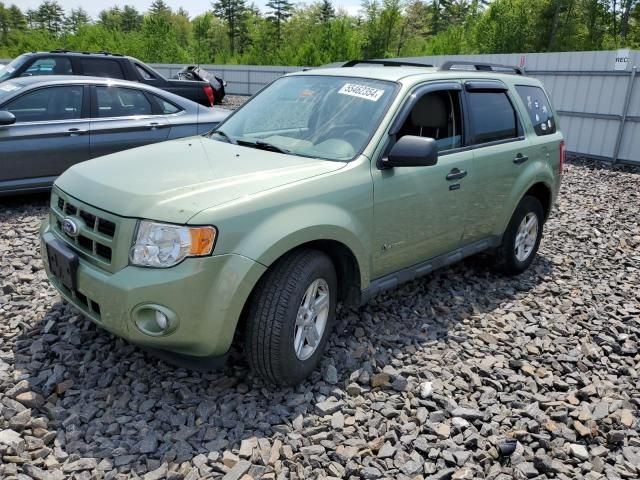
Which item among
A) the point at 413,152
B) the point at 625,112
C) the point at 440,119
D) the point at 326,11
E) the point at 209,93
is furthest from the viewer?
the point at 326,11

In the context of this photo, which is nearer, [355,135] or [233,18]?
[355,135]

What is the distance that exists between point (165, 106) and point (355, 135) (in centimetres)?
439

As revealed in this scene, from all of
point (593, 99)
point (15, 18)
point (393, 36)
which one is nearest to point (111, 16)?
point (15, 18)

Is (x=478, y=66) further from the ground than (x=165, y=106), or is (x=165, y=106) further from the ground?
(x=478, y=66)

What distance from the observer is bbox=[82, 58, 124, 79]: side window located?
401 inches

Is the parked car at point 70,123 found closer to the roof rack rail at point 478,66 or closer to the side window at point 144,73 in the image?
the roof rack rail at point 478,66

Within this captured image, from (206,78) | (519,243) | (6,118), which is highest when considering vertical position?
(6,118)

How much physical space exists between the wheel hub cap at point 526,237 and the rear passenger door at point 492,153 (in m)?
0.46

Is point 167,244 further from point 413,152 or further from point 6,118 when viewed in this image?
point 6,118

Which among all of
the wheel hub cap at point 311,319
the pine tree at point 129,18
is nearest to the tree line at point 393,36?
the wheel hub cap at point 311,319

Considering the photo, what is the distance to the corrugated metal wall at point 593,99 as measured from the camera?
11.3 metres

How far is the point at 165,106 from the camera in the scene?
284 inches

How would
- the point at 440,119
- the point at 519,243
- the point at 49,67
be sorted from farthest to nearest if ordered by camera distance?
the point at 49,67
the point at 519,243
the point at 440,119

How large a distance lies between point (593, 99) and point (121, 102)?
982cm
